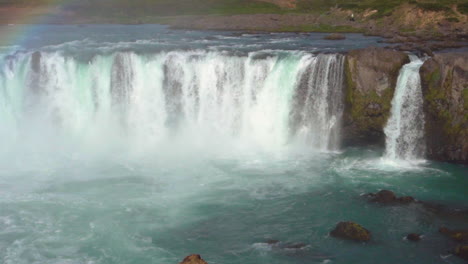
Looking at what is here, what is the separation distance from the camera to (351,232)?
2081 centimetres

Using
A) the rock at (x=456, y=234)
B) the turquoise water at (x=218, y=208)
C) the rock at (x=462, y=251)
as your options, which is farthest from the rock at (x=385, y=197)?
the rock at (x=462, y=251)

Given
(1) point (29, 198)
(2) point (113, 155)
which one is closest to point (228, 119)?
(2) point (113, 155)

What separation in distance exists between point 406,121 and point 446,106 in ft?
6.83

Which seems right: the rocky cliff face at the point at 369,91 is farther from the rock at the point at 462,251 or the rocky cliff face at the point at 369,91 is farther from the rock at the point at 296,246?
the rock at the point at 296,246

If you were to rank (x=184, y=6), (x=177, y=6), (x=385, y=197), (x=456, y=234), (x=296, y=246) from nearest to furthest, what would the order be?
(x=296, y=246) → (x=456, y=234) → (x=385, y=197) → (x=184, y=6) → (x=177, y=6)

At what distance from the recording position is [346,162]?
1153 inches

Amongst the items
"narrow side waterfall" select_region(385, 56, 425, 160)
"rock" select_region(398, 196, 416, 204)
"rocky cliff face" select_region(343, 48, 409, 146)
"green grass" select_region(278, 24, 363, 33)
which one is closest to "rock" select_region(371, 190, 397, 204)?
"rock" select_region(398, 196, 416, 204)

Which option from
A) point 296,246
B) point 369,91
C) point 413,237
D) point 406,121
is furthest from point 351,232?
point 369,91

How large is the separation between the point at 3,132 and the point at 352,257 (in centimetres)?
2401

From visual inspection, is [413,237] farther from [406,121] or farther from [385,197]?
[406,121]

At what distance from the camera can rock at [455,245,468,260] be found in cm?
1923

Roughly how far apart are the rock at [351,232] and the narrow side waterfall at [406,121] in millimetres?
9819

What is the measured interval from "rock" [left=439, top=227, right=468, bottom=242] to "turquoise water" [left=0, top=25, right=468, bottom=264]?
35 centimetres

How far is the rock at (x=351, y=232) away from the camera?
67.9 feet
